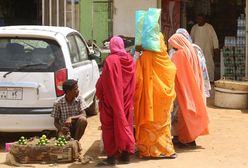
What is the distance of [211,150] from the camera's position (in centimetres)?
736

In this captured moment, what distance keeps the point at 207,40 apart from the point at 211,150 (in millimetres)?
7076

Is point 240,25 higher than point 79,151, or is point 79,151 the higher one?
point 240,25

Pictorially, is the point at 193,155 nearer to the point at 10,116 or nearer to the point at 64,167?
the point at 64,167

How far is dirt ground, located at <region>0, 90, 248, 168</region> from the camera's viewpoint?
6613 millimetres

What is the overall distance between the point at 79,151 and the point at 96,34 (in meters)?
7.14

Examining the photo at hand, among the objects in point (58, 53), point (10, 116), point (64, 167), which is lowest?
point (64, 167)

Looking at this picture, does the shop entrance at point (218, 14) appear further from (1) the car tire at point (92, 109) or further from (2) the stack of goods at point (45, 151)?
(2) the stack of goods at point (45, 151)

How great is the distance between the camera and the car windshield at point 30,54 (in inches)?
284

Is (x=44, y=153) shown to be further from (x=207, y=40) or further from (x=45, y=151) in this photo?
(x=207, y=40)

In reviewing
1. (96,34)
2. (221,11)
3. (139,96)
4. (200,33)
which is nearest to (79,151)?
(139,96)

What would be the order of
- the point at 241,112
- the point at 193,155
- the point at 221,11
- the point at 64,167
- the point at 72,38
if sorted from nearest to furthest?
the point at 64,167
the point at 193,155
the point at 72,38
the point at 241,112
the point at 221,11

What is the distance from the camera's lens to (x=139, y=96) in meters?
6.70

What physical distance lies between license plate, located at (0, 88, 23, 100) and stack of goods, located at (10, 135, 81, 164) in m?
0.71

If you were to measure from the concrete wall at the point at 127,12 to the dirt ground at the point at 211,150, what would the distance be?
4321 millimetres
